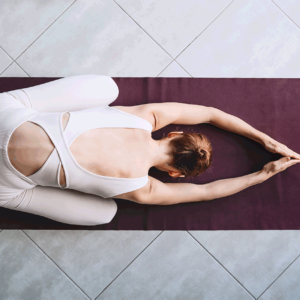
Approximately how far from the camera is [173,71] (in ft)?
4.35

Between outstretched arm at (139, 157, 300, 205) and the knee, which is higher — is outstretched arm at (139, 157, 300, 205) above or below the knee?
above

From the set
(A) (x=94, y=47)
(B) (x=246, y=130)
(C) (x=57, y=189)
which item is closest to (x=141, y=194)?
(C) (x=57, y=189)

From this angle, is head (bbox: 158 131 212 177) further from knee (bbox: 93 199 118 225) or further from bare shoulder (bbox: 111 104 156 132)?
knee (bbox: 93 199 118 225)

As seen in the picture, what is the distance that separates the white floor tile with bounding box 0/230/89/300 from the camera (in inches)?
49.5

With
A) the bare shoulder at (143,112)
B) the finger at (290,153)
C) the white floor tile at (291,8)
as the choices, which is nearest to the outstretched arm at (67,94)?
the bare shoulder at (143,112)

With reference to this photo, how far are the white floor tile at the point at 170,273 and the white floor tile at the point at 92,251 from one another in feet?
0.15

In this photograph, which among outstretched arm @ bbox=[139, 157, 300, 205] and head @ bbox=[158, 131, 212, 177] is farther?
outstretched arm @ bbox=[139, 157, 300, 205]

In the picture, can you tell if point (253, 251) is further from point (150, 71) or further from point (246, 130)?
point (150, 71)

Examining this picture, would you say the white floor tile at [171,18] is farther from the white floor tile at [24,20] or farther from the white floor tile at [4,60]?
the white floor tile at [4,60]

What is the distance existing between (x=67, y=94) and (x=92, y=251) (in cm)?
80

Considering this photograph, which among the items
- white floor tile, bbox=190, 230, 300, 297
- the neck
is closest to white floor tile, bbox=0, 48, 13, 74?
the neck

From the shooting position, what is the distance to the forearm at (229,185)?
116 cm

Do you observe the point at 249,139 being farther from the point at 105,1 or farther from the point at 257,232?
the point at 105,1

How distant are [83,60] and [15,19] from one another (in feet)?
1.49
